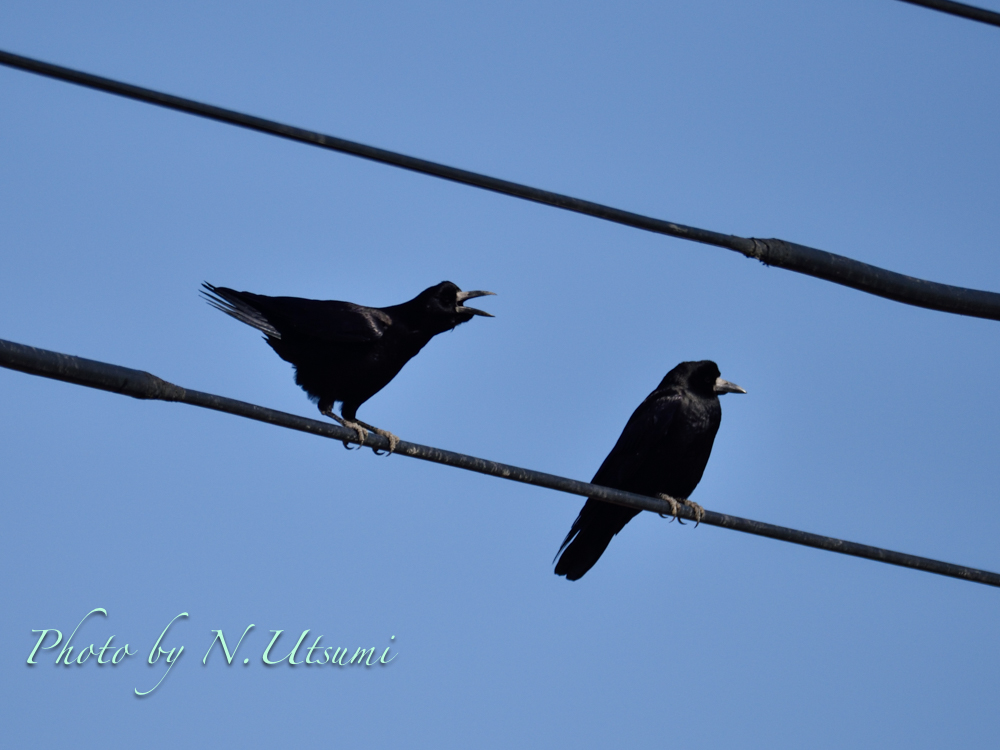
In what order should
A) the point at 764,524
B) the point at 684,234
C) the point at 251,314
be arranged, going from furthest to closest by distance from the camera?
the point at 251,314 < the point at 764,524 < the point at 684,234

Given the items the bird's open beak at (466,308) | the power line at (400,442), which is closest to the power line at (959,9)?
the power line at (400,442)

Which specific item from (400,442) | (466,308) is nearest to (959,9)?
(400,442)

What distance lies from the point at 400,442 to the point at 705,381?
182 inches

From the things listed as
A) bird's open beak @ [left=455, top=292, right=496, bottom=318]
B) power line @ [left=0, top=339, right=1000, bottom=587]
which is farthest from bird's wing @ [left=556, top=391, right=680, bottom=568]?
power line @ [left=0, top=339, right=1000, bottom=587]

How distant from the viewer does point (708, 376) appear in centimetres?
889

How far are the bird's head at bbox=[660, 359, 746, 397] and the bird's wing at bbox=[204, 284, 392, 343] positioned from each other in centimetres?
Answer: 223

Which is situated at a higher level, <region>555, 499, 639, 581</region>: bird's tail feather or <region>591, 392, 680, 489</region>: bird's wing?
<region>591, 392, 680, 489</region>: bird's wing

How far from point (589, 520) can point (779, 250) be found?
428cm

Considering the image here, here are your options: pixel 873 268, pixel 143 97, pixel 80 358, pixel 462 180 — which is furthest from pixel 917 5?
pixel 80 358

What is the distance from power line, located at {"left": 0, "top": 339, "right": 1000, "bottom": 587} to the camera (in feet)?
12.1

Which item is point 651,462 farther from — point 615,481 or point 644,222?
point 644,222

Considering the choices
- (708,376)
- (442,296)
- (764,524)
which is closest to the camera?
(764,524)

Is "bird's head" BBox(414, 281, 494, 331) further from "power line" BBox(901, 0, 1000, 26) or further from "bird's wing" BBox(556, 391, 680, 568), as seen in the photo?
"power line" BBox(901, 0, 1000, 26)

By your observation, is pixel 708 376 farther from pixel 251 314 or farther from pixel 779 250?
pixel 779 250
